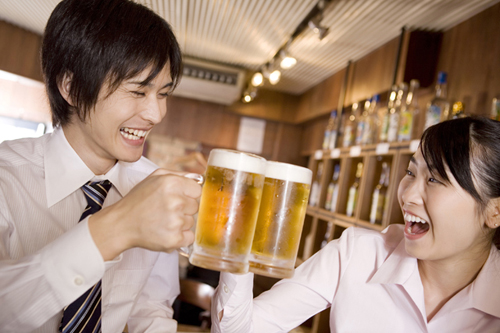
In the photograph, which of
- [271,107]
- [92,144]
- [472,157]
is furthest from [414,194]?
[271,107]

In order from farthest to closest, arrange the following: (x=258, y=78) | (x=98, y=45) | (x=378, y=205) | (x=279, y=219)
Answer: (x=258, y=78) < (x=378, y=205) < (x=98, y=45) < (x=279, y=219)

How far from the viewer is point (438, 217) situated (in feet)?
3.48

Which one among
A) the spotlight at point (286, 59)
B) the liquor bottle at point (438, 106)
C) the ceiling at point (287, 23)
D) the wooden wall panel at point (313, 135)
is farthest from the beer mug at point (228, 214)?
the wooden wall panel at point (313, 135)

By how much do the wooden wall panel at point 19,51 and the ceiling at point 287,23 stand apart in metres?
0.09

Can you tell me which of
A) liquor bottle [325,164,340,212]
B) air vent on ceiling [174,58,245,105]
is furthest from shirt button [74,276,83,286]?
air vent on ceiling [174,58,245,105]

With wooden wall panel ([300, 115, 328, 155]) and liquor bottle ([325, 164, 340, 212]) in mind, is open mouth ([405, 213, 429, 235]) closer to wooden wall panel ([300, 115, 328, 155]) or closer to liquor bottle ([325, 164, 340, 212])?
liquor bottle ([325, 164, 340, 212])

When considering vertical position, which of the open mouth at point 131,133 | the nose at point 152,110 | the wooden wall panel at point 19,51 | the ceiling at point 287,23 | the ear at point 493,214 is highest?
the ceiling at point 287,23

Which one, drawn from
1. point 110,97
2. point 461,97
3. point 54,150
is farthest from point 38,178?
point 461,97

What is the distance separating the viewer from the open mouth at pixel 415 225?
111cm

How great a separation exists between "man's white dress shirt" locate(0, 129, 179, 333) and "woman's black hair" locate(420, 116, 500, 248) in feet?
2.78

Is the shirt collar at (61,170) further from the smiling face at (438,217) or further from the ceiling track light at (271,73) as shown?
the ceiling track light at (271,73)

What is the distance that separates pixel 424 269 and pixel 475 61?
59.7 inches

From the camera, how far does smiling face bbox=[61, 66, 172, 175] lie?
971 mm

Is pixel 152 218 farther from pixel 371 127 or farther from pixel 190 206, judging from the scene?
pixel 371 127
